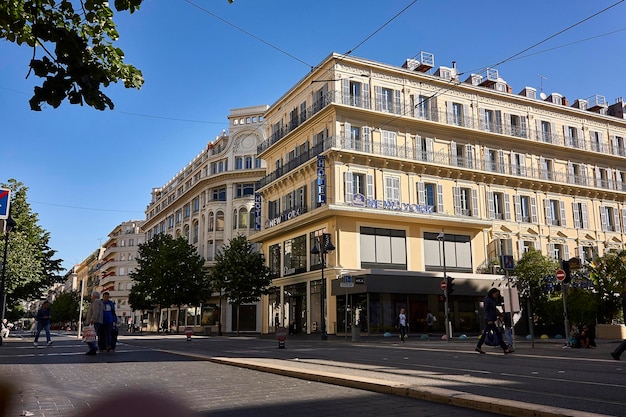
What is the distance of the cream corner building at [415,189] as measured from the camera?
112 feet

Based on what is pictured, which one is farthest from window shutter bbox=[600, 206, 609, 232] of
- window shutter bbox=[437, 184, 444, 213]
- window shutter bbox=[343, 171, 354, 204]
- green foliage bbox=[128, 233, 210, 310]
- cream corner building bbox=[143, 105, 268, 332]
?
green foliage bbox=[128, 233, 210, 310]

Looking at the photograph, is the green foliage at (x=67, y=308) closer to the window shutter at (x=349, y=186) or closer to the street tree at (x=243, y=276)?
the street tree at (x=243, y=276)

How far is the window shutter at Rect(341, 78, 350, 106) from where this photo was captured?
116ft

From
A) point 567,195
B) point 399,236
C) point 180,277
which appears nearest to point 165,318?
point 180,277

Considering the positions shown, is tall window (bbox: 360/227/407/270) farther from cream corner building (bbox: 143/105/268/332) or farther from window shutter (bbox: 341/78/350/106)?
cream corner building (bbox: 143/105/268/332)

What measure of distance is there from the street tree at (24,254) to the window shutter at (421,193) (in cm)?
2447

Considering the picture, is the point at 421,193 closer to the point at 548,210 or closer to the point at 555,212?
the point at 548,210

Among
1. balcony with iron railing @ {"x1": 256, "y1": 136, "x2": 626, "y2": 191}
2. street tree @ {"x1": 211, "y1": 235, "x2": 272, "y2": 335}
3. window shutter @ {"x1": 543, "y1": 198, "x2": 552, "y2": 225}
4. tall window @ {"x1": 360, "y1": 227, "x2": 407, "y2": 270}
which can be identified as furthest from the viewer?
window shutter @ {"x1": 543, "y1": 198, "x2": 552, "y2": 225}

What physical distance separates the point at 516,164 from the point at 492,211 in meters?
4.67

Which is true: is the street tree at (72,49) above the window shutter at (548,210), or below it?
below

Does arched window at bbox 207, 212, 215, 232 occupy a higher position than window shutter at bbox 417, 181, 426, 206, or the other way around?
arched window at bbox 207, 212, 215, 232

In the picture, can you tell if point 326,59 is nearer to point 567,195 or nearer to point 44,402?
point 567,195

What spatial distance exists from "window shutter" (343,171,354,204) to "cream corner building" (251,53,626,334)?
6 centimetres

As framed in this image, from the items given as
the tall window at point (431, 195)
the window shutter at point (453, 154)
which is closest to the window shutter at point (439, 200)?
the tall window at point (431, 195)
